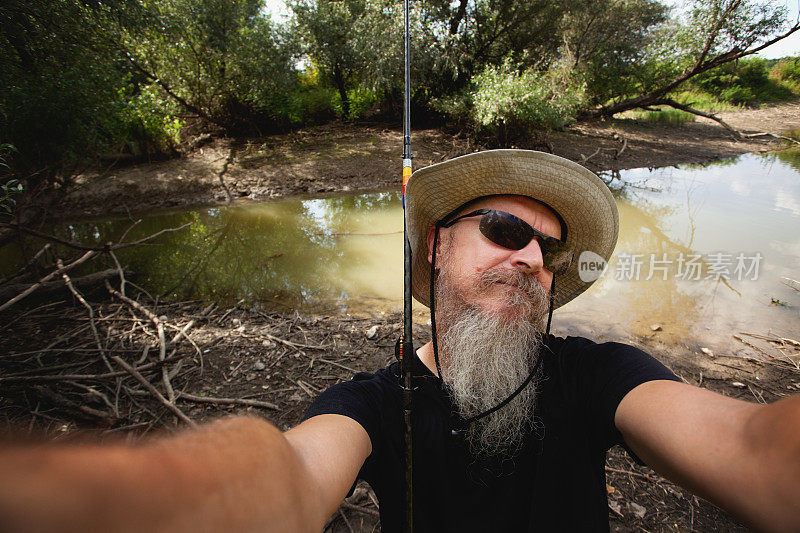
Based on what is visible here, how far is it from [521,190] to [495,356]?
84cm

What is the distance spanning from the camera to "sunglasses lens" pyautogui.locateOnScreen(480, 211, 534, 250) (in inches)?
63.6

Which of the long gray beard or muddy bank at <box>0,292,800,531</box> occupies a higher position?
the long gray beard

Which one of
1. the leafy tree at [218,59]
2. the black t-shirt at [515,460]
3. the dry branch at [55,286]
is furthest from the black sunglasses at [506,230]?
the leafy tree at [218,59]

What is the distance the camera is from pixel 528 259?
1.60 meters

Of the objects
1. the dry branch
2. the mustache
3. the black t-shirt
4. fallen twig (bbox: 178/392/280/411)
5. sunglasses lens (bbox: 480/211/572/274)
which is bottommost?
fallen twig (bbox: 178/392/280/411)

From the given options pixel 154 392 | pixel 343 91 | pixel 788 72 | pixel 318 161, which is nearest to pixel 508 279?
pixel 154 392

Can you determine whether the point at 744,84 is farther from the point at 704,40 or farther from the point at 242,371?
the point at 242,371

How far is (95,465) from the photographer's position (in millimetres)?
422

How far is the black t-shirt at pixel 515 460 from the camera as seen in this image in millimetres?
1257

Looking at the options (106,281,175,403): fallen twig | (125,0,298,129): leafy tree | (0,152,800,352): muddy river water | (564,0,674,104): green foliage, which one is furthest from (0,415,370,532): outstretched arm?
(564,0,674,104): green foliage

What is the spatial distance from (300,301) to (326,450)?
169 inches

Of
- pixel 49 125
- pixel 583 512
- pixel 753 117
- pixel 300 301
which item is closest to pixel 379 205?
pixel 300 301

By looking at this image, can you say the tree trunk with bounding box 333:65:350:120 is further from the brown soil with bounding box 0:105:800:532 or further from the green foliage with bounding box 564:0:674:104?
the brown soil with bounding box 0:105:800:532

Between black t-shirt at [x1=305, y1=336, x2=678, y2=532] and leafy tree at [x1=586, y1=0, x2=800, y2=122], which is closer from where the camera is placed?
black t-shirt at [x1=305, y1=336, x2=678, y2=532]
